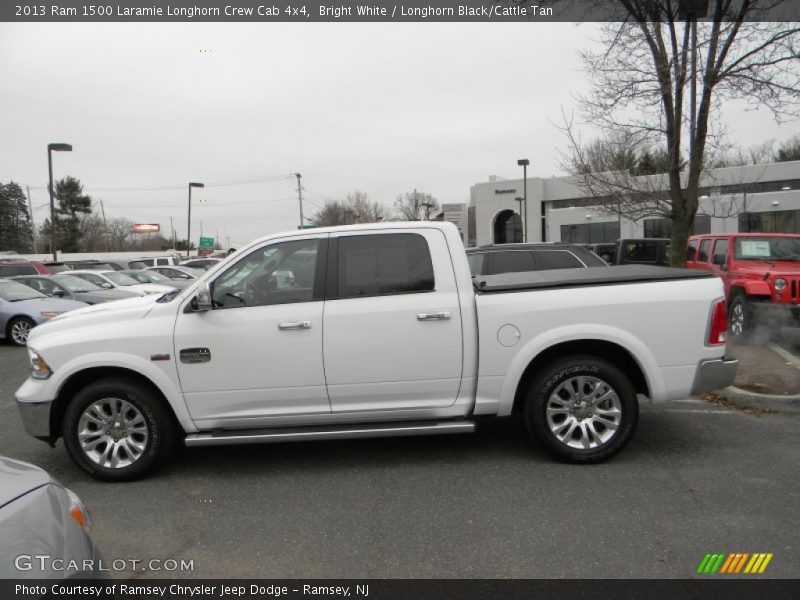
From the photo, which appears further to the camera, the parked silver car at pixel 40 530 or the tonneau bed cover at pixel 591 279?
the tonneau bed cover at pixel 591 279

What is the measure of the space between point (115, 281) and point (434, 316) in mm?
17478

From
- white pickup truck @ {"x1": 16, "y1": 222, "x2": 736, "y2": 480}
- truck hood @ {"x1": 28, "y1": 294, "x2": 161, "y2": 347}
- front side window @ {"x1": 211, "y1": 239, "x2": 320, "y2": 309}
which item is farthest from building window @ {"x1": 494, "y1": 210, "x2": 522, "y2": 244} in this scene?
truck hood @ {"x1": 28, "y1": 294, "x2": 161, "y2": 347}

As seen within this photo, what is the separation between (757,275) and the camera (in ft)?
31.5

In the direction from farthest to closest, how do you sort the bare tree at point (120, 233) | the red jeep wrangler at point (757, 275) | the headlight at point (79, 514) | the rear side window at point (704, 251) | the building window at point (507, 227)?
1. the bare tree at point (120, 233)
2. the building window at point (507, 227)
3. the rear side window at point (704, 251)
4. the red jeep wrangler at point (757, 275)
5. the headlight at point (79, 514)

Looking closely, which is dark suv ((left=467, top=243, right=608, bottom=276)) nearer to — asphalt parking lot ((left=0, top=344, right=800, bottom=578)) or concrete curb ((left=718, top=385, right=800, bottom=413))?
concrete curb ((left=718, top=385, right=800, bottom=413))

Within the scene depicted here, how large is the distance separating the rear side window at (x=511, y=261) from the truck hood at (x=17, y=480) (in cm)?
821

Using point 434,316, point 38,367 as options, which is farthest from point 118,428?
point 434,316

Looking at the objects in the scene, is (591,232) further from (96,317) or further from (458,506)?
(96,317)

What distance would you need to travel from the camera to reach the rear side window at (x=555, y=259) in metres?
9.81

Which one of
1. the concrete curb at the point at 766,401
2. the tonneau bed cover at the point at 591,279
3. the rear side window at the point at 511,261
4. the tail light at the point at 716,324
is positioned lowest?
the concrete curb at the point at 766,401

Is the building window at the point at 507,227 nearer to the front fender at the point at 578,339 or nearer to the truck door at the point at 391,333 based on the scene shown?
the front fender at the point at 578,339

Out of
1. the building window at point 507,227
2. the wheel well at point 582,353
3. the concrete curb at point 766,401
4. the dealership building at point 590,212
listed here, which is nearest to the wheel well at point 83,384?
the wheel well at point 582,353

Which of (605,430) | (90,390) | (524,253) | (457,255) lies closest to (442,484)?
(605,430)
